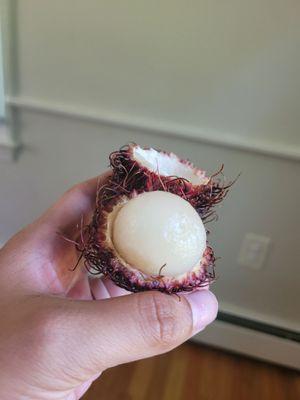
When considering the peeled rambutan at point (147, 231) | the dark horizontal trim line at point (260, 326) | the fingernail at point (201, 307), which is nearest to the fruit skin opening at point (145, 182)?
the peeled rambutan at point (147, 231)

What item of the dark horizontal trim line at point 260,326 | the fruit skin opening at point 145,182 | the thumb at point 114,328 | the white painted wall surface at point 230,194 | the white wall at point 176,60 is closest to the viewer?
the thumb at point 114,328

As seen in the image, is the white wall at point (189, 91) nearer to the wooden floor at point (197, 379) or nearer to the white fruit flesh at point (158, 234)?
the wooden floor at point (197, 379)

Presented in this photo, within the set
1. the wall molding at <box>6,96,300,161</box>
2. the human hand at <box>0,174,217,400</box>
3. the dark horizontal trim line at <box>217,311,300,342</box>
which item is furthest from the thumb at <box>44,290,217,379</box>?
the dark horizontal trim line at <box>217,311,300,342</box>

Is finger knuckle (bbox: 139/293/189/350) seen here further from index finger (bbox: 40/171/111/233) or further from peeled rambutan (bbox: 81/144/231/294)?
index finger (bbox: 40/171/111/233)

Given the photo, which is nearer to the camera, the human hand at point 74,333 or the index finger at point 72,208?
the human hand at point 74,333

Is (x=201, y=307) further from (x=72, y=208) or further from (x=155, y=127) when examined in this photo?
(x=155, y=127)

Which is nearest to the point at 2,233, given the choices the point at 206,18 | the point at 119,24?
the point at 119,24
